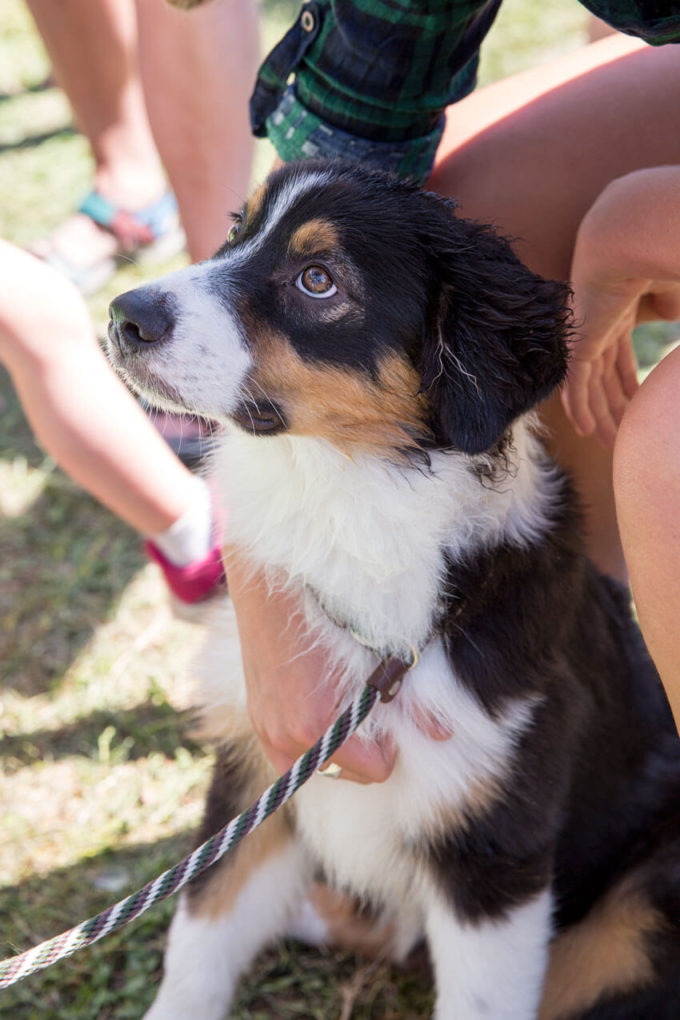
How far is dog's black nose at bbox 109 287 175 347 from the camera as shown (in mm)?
1736

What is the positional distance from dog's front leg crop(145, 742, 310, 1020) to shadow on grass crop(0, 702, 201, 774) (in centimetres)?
69

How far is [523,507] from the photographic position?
6.43ft

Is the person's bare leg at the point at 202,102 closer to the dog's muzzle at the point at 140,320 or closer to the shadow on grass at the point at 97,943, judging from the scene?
the dog's muzzle at the point at 140,320

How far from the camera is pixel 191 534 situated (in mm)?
2924

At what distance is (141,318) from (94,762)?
1561mm

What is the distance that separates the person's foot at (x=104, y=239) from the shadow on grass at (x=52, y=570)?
38.4 inches

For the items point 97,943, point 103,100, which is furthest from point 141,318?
point 103,100

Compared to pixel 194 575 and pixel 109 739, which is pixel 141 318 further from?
pixel 109 739

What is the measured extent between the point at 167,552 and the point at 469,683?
1.31m

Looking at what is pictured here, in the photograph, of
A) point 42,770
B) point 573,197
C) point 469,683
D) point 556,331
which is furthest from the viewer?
point 42,770

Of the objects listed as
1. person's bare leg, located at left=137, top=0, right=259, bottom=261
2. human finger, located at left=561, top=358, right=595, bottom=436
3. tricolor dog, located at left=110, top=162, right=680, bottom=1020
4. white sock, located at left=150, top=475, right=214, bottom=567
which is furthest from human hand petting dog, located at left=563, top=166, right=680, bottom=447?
person's bare leg, located at left=137, top=0, right=259, bottom=261

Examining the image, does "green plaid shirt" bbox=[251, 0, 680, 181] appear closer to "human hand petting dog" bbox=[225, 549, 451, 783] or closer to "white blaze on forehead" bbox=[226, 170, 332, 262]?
"white blaze on forehead" bbox=[226, 170, 332, 262]

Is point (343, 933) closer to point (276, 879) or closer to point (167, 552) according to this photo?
point (276, 879)

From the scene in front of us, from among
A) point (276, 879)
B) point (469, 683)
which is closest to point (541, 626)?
point (469, 683)
